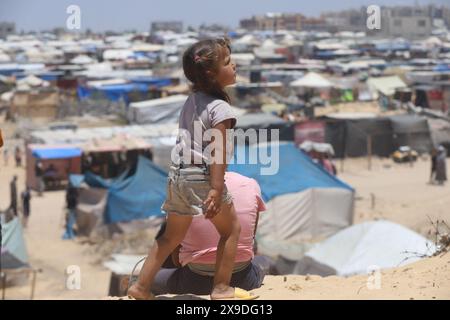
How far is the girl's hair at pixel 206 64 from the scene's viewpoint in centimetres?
269

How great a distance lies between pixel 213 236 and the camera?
3029mm

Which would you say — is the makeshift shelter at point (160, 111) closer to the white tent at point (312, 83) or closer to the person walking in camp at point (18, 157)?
the person walking in camp at point (18, 157)

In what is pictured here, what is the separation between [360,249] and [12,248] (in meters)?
4.42

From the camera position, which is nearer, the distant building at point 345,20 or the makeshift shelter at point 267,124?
the makeshift shelter at point 267,124

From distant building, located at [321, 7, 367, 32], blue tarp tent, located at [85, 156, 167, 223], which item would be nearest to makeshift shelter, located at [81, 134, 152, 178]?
blue tarp tent, located at [85, 156, 167, 223]

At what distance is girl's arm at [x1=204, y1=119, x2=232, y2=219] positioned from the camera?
2574 millimetres

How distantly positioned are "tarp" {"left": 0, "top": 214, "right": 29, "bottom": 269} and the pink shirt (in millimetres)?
6325

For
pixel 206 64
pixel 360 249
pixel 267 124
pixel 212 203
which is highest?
pixel 206 64

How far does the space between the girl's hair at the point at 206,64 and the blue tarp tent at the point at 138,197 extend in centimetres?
919

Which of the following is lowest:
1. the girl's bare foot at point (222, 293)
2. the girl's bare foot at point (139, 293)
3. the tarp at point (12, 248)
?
the tarp at point (12, 248)

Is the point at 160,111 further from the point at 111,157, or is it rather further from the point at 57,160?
the point at 57,160

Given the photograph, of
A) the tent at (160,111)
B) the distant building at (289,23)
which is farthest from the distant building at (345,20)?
the tent at (160,111)

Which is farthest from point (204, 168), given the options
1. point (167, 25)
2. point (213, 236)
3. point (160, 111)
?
point (167, 25)
